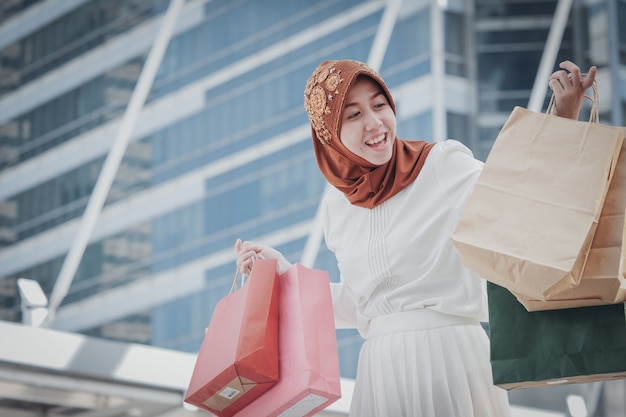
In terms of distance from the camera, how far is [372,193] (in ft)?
6.43

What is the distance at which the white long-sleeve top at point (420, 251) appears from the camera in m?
1.85

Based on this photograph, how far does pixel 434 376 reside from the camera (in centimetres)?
181

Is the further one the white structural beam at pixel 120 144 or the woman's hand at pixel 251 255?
the white structural beam at pixel 120 144

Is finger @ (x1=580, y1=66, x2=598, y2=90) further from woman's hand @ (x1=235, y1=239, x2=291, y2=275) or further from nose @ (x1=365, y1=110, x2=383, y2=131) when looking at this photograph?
woman's hand @ (x1=235, y1=239, x2=291, y2=275)

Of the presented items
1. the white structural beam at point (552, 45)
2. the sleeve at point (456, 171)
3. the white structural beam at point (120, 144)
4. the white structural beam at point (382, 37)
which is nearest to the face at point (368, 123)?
the sleeve at point (456, 171)

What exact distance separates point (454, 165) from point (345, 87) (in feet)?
0.86

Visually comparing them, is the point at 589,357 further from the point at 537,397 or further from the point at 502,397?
the point at 537,397

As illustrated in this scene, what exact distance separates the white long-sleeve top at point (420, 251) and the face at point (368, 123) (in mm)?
97

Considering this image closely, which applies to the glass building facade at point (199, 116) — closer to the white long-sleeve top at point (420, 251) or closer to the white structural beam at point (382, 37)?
the white structural beam at point (382, 37)

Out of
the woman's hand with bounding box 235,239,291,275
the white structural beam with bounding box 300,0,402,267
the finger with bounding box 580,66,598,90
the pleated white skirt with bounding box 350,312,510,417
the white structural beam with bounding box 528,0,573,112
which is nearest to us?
the finger with bounding box 580,66,598,90

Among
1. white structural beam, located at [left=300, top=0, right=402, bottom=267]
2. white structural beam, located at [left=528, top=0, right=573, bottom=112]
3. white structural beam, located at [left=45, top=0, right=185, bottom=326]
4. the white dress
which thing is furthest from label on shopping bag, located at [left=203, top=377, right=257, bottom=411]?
white structural beam, located at [left=45, top=0, right=185, bottom=326]

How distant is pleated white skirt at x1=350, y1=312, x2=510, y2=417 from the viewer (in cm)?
180

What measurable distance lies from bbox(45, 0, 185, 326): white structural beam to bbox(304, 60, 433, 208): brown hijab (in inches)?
846

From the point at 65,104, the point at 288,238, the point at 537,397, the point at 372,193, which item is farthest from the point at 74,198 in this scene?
the point at 372,193
